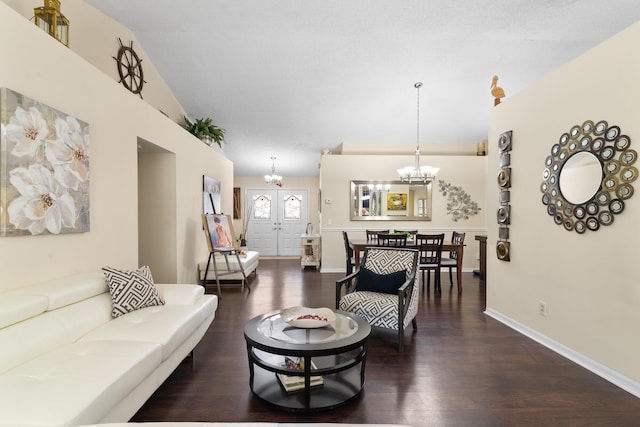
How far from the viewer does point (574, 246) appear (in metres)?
2.76

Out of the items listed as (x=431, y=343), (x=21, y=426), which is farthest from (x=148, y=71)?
(x=431, y=343)

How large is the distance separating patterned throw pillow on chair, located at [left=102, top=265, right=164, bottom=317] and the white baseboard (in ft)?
11.5

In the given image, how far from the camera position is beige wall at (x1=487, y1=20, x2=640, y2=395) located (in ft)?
7.59

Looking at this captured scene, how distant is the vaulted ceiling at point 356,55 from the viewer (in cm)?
353

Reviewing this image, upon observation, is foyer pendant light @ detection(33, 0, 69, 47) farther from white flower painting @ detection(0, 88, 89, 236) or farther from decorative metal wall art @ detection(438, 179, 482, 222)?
decorative metal wall art @ detection(438, 179, 482, 222)

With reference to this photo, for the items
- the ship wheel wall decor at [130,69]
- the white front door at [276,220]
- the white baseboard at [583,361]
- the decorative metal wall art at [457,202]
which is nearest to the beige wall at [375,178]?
the decorative metal wall art at [457,202]

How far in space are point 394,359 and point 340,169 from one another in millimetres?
4786

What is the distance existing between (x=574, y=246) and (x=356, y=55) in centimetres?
351

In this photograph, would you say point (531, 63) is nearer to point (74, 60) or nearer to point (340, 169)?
point (340, 169)

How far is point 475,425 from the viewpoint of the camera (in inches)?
74.2

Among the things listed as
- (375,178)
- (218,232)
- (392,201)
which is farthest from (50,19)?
(392,201)

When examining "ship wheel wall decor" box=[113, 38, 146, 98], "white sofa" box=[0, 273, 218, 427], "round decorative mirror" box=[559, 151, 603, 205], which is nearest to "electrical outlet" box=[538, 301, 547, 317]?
"round decorative mirror" box=[559, 151, 603, 205]

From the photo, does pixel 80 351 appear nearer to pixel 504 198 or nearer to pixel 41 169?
pixel 41 169

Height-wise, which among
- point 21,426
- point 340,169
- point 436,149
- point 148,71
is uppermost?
point 148,71
